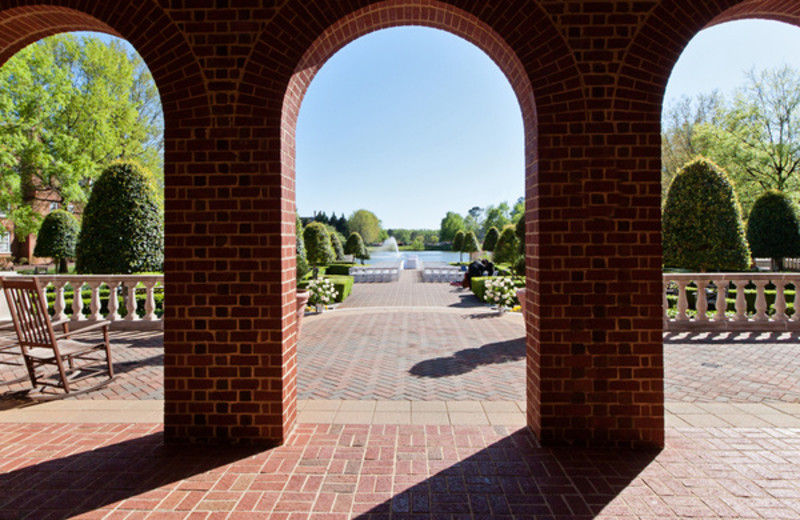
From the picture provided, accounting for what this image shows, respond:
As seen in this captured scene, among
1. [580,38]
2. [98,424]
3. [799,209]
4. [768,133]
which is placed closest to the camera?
[580,38]

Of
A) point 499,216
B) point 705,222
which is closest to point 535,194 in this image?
point 705,222

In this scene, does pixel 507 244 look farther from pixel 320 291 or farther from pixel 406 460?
pixel 406 460

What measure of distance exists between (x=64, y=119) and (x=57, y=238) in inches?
264

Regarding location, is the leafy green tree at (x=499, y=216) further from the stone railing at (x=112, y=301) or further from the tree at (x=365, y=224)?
the stone railing at (x=112, y=301)

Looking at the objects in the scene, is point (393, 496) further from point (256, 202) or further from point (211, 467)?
point (256, 202)

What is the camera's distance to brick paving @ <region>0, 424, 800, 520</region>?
104 inches

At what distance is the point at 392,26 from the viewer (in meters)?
4.04

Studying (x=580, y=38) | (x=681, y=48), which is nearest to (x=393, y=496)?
(x=580, y=38)

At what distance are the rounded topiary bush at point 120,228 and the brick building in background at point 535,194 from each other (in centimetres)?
746

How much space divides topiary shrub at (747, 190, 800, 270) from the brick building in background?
22247 millimetres

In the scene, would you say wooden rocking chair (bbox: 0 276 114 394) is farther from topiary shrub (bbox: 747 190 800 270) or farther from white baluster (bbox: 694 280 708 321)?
topiary shrub (bbox: 747 190 800 270)

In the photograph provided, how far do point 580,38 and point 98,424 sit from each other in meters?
5.53

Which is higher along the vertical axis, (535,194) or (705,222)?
(705,222)

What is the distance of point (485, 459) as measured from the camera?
3260mm
